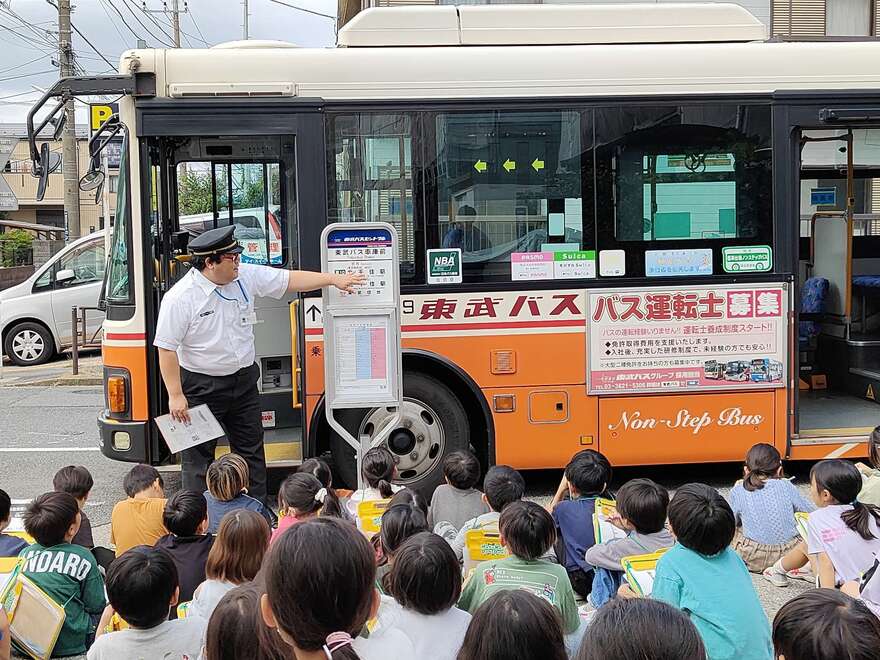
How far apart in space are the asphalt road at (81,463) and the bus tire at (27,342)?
3848mm

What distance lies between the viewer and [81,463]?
8.55 meters

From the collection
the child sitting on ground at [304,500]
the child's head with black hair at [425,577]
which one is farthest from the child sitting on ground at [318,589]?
the child sitting on ground at [304,500]

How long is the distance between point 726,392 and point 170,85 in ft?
14.6

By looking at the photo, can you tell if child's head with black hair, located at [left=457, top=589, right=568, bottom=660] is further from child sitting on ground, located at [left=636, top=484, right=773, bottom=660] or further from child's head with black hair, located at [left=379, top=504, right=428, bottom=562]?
child's head with black hair, located at [left=379, top=504, right=428, bottom=562]

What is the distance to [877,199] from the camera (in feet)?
34.3

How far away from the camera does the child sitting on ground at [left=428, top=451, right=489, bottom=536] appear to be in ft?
16.3

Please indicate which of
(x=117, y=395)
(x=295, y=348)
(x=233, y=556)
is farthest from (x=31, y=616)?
(x=295, y=348)

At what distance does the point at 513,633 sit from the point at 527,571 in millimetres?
1417

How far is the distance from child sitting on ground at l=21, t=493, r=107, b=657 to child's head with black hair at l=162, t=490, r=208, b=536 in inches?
18.2

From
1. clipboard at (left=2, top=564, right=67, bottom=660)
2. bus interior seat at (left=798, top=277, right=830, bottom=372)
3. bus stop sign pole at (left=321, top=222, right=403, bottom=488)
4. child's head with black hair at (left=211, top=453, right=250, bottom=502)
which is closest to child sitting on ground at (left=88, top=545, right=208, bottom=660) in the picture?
clipboard at (left=2, top=564, right=67, bottom=660)

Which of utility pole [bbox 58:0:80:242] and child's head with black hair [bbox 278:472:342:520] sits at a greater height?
utility pole [bbox 58:0:80:242]

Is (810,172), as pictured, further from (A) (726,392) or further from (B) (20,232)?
(B) (20,232)

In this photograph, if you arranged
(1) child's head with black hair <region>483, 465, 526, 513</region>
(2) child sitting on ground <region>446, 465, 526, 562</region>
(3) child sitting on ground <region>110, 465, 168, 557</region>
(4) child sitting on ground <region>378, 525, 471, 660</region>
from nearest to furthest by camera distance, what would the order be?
(4) child sitting on ground <region>378, 525, 471, 660</region> < (2) child sitting on ground <region>446, 465, 526, 562</region> < (1) child's head with black hair <region>483, 465, 526, 513</region> < (3) child sitting on ground <region>110, 465, 168, 557</region>

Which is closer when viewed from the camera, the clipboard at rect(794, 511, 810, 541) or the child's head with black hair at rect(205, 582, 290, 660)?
the child's head with black hair at rect(205, 582, 290, 660)
